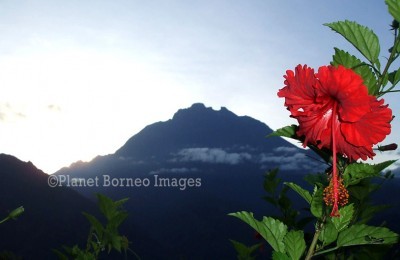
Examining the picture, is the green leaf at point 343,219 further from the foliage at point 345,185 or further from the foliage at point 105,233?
the foliage at point 105,233

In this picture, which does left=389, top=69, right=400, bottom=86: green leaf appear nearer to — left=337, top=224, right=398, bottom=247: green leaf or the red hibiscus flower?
the red hibiscus flower

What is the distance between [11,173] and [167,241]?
73.1 m

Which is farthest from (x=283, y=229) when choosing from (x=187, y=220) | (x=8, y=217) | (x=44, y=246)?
(x=187, y=220)

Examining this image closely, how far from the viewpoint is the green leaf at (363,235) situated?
1616mm

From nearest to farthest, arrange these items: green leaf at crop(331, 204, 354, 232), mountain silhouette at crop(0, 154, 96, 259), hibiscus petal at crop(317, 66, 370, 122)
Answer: hibiscus petal at crop(317, 66, 370, 122) < green leaf at crop(331, 204, 354, 232) < mountain silhouette at crop(0, 154, 96, 259)

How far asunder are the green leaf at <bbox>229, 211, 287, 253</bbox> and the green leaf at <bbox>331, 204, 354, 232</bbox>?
211mm

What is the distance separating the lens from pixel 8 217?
7.68 feet

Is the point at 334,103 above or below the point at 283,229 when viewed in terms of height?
above

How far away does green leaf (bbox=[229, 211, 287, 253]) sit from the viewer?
1689 millimetres

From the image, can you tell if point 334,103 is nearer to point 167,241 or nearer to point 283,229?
point 283,229

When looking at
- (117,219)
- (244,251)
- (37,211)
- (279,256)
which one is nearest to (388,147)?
(279,256)

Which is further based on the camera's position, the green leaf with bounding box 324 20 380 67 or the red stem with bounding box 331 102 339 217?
the green leaf with bounding box 324 20 380 67

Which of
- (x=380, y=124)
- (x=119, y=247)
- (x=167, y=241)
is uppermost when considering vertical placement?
(x=380, y=124)

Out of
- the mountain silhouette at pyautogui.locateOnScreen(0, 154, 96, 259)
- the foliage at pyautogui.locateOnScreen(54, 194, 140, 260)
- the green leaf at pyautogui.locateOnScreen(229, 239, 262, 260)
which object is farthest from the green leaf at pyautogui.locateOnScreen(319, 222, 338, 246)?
the mountain silhouette at pyautogui.locateOnScreen(0, 154, 96, 259)
